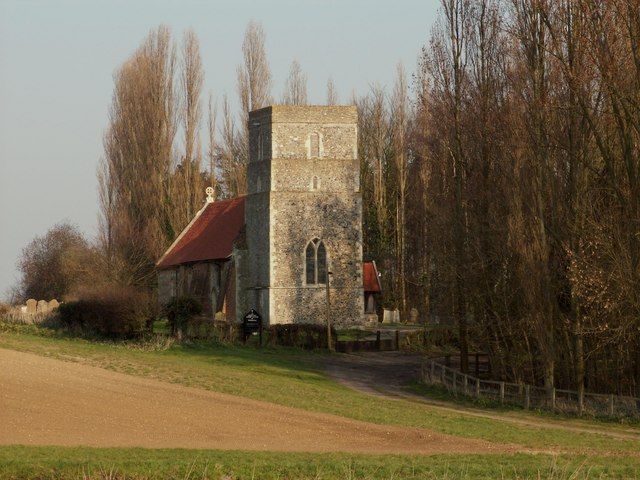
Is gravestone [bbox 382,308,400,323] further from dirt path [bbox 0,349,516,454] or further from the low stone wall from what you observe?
dirt path [bbox 0,349,516,454]

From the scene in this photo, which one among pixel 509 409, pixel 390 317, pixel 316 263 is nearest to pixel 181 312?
pixel 316 263

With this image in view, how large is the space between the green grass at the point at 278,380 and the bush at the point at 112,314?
2003 mm

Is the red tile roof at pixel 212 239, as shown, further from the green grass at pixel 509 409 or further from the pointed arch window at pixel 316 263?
the green grass at pixel 509 409

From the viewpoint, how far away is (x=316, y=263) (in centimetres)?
5556

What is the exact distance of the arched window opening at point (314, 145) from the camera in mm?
55875

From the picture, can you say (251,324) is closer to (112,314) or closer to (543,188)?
(112,314)

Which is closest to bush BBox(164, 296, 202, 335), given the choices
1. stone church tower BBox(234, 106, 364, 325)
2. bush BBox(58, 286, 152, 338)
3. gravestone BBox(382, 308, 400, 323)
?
bush BBox(58, 286, 152, 338)

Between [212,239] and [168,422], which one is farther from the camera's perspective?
[212,239]

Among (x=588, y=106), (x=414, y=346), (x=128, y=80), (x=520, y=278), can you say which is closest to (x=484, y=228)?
(x=520, y=278)

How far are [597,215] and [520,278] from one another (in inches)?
107

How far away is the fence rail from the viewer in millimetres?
28188

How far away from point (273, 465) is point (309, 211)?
39.5m

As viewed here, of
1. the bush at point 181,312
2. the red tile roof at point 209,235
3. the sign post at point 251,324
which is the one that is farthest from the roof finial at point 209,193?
the sign post at point 251,324

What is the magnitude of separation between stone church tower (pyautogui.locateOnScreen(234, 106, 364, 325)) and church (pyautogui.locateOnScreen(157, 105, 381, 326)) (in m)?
0.05
